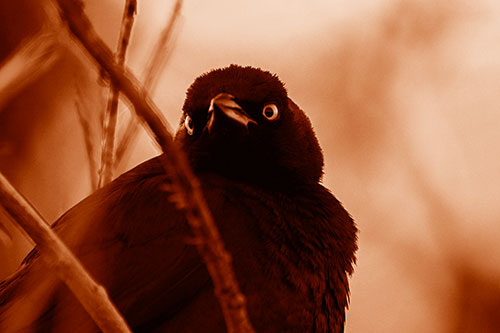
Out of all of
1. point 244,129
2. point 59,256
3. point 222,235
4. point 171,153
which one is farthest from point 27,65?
point 244,129

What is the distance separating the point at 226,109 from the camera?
138 inches

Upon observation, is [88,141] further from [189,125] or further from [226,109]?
[189,125]

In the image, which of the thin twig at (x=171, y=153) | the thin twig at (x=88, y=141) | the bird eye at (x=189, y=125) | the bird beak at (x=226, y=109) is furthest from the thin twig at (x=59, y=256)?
the bird eye at (x=189, y=125)

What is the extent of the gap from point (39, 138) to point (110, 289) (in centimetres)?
156

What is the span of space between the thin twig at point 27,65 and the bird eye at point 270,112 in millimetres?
1239

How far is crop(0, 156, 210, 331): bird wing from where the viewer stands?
3.06 metres

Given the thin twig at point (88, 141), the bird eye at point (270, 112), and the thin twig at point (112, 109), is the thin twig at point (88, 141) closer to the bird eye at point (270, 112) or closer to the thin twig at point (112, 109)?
the thin twig at point (112, 109)

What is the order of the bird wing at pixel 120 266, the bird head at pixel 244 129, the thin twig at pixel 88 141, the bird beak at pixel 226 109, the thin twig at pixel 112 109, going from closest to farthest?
the thin twig at pixel 112 109 < the thin twig at pixel 88 141 < the bird wing at pixel 120 266 < the bird beak at pixel 226 109 < the bird head at pixel 244 129

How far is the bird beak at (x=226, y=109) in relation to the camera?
11.3ft

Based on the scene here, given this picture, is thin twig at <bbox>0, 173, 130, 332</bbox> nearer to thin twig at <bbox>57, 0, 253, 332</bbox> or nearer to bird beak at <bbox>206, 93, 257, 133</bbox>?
thin twig at <bbox>57, 0, 253, 332</bbox>

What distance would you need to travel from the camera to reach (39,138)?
4.48 metres

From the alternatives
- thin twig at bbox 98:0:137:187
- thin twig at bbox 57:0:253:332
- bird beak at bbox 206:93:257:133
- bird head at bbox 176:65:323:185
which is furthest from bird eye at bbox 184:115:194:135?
thin twig at bbox 57:0:253:332

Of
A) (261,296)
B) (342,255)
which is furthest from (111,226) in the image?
(342,255)

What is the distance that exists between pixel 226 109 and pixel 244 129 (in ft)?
0.44
